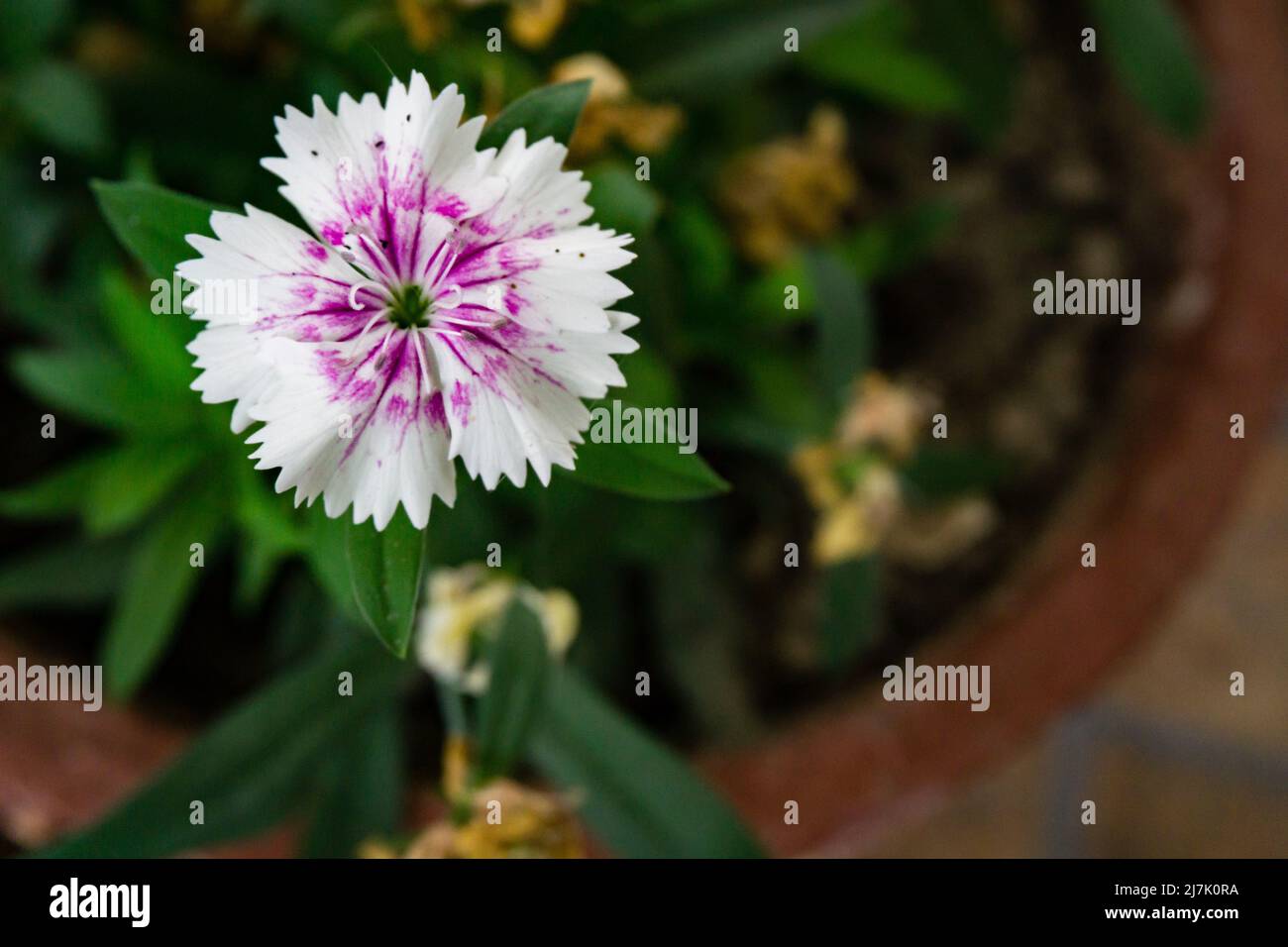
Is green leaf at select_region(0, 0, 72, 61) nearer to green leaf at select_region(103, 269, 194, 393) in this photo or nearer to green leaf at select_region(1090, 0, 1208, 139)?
green leaf at select_region(103, 269, 194, 393)

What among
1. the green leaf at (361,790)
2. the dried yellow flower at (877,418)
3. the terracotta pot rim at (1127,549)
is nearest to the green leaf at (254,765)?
the green leaf at (361,790)

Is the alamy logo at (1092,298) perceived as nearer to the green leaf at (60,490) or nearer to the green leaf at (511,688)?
the green leaf at (511,688)

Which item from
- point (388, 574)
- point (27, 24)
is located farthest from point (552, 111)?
point (27, 24)

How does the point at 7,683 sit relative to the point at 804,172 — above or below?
below

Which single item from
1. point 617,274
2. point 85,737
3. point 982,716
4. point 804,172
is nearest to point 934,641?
point 982,716

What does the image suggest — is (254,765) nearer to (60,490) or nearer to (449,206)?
→ (60,490)
